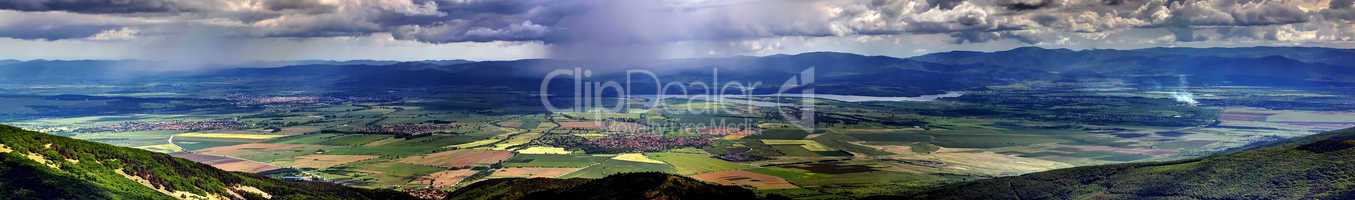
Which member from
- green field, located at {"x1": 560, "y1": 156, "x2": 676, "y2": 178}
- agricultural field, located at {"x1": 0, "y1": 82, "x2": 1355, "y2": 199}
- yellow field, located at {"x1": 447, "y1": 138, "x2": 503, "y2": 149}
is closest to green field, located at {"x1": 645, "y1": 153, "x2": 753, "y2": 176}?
agricultural field, located at {"x1": 0, "y1": 82, "x2": 1355, "y2": 199}

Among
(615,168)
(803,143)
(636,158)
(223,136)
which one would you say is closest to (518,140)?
(636,158)

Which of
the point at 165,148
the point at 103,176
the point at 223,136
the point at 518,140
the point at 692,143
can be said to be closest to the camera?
the point at 103,176

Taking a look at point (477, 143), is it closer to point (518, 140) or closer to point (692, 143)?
point (518, 140)

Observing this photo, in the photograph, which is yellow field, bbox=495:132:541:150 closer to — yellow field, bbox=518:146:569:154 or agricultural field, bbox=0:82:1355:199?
agricultural field, bbox=0:82:1355:199

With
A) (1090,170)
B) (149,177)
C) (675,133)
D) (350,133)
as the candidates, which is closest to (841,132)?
(675,133)

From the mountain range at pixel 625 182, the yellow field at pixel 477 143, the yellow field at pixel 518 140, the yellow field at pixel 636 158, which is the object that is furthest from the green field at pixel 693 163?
the yellow field at pixel 477 143

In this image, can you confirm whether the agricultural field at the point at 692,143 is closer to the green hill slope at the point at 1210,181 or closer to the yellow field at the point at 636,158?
the yellow field at the point at 636,158
